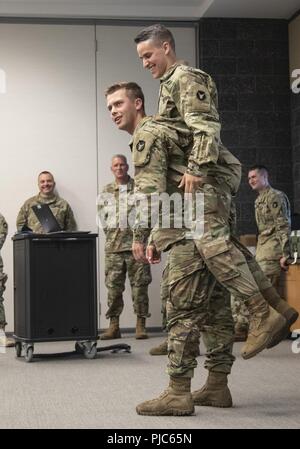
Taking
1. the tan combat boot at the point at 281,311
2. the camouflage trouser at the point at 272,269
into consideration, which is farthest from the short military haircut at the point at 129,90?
the camouflage trouser at the point at 272,269

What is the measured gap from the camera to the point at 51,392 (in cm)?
363

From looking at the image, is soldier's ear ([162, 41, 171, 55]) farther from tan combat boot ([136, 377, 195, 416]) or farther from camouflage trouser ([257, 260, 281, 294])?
camouflage trouser ([257, 260, 281, 294])

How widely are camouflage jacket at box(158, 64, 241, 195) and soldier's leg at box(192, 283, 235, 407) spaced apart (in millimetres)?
467

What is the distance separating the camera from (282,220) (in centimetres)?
582

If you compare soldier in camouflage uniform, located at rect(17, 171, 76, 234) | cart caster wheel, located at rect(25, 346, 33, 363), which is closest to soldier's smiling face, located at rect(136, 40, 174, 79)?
cart caster wheel, located at rect(25, 346, 33, 363)

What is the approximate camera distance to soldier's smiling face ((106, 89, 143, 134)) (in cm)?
341

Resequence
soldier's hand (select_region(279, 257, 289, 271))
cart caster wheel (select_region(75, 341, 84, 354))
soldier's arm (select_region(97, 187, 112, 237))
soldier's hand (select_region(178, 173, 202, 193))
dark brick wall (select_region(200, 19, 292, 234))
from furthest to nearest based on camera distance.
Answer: dark brick wall (select_region(200, 19, 292, 234)) < soldier's arm (select_region(97, 187, 112, 237)) < soldier's hand (select_region(279, 257, 289, 271)) < cart caster wheel (select_region(75, 341, 84, 354)) < soldier's hand (select_region(178, 173, 202, 193))

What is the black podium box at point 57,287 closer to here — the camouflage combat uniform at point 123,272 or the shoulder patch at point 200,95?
the camouflage combat uniform at point 123,272

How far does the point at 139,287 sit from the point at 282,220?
4.83ft

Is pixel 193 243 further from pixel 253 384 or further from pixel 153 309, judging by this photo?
pixel 153 309

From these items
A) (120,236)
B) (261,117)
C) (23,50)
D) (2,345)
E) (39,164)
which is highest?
(23,50)

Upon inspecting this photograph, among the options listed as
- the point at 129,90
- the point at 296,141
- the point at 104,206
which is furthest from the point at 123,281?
the point at 129,90

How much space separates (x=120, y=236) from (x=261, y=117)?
6.49ft
